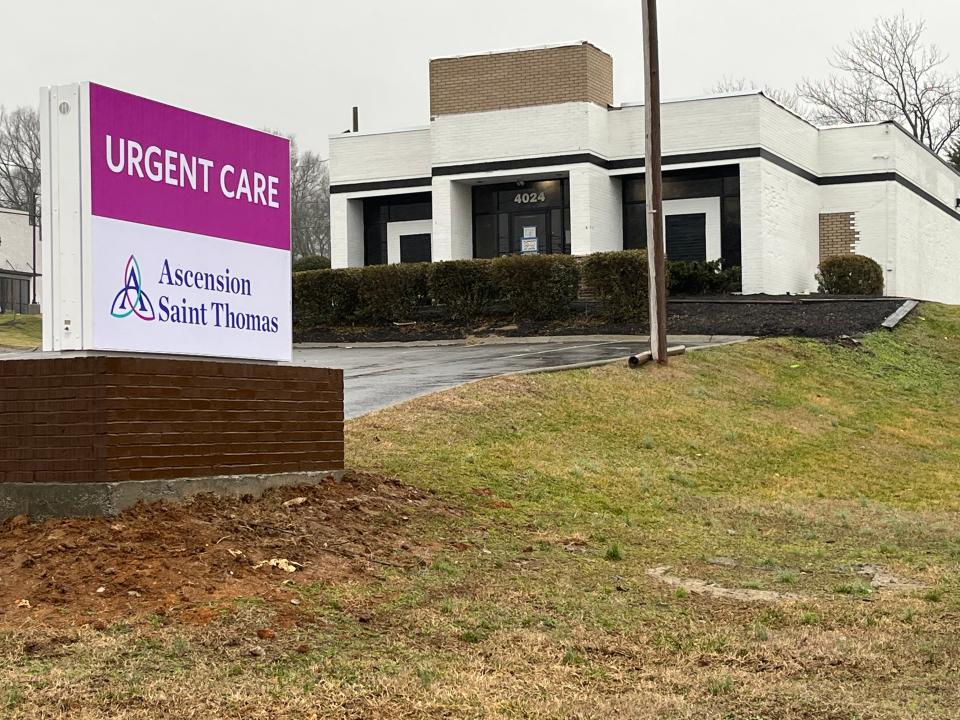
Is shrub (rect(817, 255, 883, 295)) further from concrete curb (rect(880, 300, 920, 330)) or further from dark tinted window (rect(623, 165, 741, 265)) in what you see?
concrete curb (rect(880, 300, 920, 330))

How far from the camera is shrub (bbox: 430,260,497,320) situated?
84.4ft

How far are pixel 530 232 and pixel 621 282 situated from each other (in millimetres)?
8151

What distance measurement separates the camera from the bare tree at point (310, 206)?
72250 millimetres

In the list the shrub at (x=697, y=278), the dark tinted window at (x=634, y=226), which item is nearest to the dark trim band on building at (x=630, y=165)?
the dark tinted window at (x=634, y=226)

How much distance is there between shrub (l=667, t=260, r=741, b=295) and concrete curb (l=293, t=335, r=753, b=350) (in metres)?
3.79

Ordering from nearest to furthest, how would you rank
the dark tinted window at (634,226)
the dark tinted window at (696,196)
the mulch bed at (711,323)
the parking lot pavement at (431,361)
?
the parking lot pavement at (431,361) < the mulch bed at (711,323) < the dark tinted window at (696,196) < the dark tinted window at (634,226)

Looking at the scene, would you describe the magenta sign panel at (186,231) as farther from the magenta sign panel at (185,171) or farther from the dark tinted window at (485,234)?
the dark tinted window at (485,234)

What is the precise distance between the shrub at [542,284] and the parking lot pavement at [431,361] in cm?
206

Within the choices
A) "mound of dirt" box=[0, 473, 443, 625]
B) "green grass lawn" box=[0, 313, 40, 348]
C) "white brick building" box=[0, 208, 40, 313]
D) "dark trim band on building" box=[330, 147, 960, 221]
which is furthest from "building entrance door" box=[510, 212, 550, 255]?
"white brick building" box=[0, 208, 40, 313]

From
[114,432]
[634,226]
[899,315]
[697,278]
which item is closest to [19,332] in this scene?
[634,226]

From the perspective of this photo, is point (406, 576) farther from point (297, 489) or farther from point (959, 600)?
point (959, 600)

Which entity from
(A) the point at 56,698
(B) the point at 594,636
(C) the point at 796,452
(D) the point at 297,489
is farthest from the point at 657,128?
(A) the point at 56,698

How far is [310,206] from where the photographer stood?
75.6m

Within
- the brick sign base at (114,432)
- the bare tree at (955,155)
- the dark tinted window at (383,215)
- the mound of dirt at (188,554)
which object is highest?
the bare tree at (955,155)
